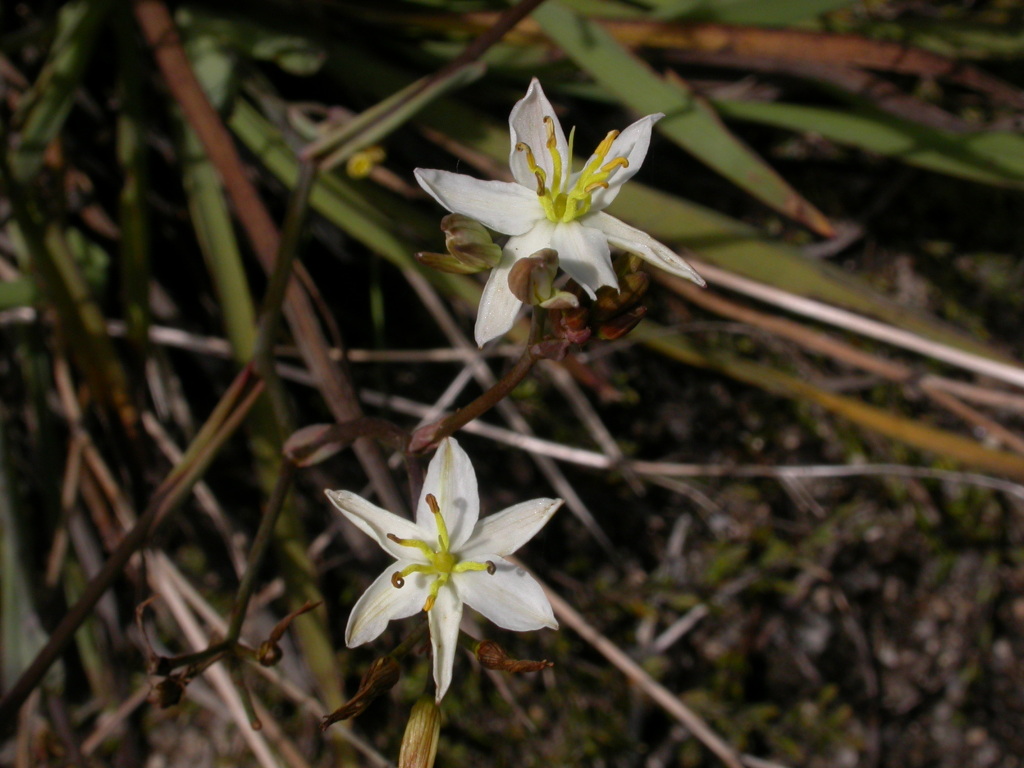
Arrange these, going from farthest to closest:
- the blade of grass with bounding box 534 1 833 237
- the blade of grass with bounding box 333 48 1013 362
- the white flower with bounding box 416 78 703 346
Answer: the blade of grass with bounding box 333 48 1013 362 → the blade of grass with bounding box 534 1 833 237 → the white flower with bounding box 416 78 703 346

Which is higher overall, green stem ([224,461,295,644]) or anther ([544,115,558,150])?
anther ([544,115,558,150])

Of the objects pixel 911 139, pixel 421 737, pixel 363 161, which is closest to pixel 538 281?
pixel 421 737

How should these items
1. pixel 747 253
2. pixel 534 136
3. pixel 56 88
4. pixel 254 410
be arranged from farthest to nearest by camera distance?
pixel 747 253 < pixel 56 88 < pixel 254 410 < pixel 534 136

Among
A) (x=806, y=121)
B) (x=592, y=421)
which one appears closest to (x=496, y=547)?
(x=592, y=421)

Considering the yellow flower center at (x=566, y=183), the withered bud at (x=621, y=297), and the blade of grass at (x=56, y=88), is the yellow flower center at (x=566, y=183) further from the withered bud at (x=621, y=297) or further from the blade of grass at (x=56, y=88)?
the blade of grass at (x=56, y=88)

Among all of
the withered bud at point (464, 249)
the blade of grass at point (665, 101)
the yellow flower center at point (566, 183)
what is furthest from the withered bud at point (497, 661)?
the blade of grass at point (665, 101)

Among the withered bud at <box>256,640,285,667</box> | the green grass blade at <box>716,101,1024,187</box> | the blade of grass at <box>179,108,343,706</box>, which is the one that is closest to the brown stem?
the blade of grass at <box>179,108,343,706</box>

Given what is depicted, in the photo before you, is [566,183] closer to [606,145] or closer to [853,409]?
[606,145]

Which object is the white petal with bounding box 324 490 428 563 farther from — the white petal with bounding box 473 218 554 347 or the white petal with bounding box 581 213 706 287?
the white petal with bounding box 581 213 706 287
